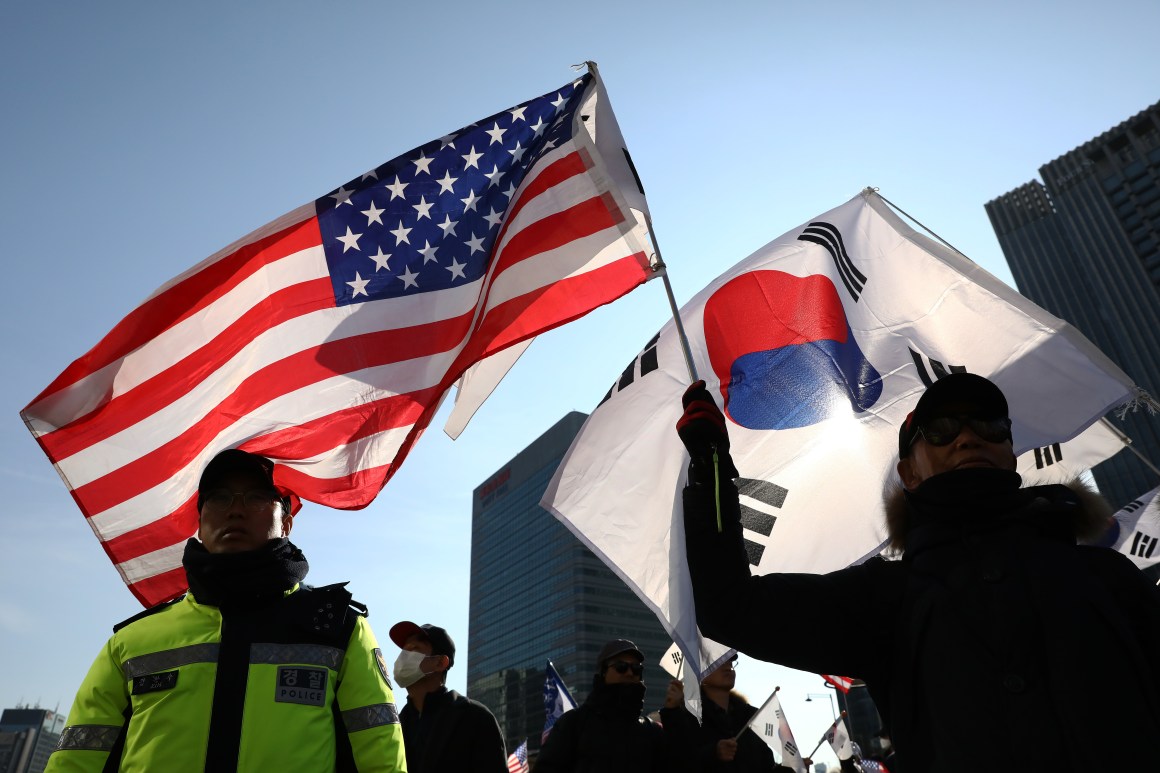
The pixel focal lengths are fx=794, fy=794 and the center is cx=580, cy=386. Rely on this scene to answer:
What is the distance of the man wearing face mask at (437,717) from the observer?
15.9 ft

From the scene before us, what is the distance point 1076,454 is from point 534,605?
116 m

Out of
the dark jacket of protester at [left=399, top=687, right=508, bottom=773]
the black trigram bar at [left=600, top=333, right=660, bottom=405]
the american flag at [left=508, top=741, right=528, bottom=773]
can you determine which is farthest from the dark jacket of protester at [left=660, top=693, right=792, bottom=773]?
the american flag at [left=508, top=741, right=528, bottom=773]

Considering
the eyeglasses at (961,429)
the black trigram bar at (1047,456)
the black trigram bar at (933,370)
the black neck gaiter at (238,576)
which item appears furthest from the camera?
the black trigram bar at (1047,456)

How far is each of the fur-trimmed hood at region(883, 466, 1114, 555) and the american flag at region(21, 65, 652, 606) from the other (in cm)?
219

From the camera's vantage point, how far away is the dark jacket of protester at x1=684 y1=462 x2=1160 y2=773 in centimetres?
175

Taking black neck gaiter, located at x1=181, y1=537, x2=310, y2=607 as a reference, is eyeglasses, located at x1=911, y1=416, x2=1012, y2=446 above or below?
below

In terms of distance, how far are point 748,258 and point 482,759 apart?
11.6ft

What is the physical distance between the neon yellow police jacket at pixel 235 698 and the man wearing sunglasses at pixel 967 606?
122cm

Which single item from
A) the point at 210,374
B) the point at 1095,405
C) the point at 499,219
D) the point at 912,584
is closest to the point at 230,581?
the point at 210,374

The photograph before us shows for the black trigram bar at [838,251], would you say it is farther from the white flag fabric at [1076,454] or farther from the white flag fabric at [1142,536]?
the white flag fabric at [1142,536]

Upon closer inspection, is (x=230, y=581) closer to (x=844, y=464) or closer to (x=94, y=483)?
(x=94, y=483)

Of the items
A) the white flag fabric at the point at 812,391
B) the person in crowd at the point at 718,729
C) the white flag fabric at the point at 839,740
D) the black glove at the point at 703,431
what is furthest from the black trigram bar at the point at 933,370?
the white flag fabric at the point at 839,740

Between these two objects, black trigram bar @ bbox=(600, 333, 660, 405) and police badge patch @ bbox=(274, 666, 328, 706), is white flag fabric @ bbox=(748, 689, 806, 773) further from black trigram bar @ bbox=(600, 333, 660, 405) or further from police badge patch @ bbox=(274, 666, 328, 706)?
police badge patch @ bbox=(274, 666, 328, 706)

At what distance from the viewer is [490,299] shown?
4496 millimetres
